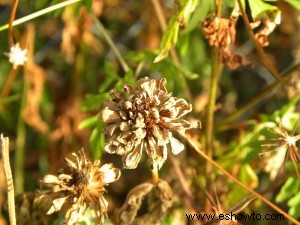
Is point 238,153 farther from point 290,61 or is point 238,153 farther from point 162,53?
point 290,61

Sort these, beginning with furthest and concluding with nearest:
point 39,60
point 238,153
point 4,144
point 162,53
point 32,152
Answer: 1. point 39,60
2. point 32,152
3. point 238,153
4. point 162,53
5. point 4,144

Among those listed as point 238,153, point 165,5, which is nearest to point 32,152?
point 165,5

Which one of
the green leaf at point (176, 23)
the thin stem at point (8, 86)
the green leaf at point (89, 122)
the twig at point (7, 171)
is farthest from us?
the thin stem at point (8, 86)

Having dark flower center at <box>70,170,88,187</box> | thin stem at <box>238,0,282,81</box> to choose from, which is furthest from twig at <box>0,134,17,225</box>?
thin stem at <box>238,0,282,81</box>

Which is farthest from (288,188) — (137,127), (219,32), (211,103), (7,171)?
(7,171)

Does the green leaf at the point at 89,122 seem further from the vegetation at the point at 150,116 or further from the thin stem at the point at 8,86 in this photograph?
the thin stem at the point at 8,86

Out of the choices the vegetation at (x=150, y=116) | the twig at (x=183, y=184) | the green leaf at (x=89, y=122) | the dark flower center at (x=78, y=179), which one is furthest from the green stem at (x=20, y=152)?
the dark flower center at (x=78, y=179)

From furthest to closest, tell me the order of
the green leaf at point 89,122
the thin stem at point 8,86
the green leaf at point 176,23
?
the thin stem at point 8,86 < the green leaf at point 89,122 < the green leaf at point 176,23
